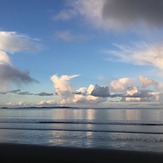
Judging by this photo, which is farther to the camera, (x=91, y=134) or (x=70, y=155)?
(x=91, y=134)

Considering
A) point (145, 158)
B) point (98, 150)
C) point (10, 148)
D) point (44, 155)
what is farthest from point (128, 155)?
point (10, 148)

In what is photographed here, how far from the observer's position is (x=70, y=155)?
20.7 metres

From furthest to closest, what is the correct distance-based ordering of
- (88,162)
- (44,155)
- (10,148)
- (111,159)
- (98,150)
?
(10,148) < (98,150) < (44,155) < (111,159) < (88,162)

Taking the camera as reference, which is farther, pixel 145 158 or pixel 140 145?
pixel 140 145

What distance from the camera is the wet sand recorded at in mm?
18531

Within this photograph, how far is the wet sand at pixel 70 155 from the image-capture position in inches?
730

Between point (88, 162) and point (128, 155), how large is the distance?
3717 mm

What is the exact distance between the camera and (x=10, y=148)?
23.9 metres

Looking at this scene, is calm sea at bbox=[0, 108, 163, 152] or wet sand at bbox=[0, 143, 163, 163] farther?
calm sea at bbox=[0, 108, 163, 152]

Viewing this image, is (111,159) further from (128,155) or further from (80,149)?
(80,149)

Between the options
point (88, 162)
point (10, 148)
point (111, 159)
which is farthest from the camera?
point (10, 148)

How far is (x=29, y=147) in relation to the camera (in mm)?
24297

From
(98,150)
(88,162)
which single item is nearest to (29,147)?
(98,150)

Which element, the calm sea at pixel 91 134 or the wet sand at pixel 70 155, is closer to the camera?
the wet sand at pixel 70 155
